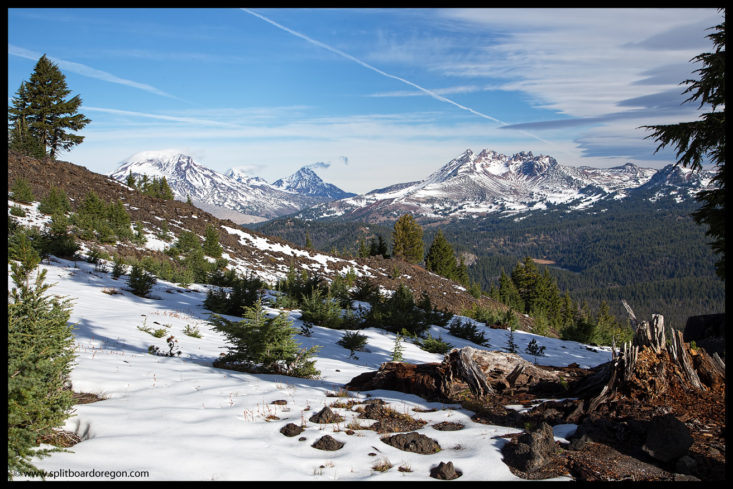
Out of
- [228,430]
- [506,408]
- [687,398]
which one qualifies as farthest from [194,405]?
[687,398]

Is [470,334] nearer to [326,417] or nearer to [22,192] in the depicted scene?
[326,417]

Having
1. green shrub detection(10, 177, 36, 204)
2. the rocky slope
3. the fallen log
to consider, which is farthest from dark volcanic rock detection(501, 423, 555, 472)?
green shrub detection(10, 177, 36, 204)

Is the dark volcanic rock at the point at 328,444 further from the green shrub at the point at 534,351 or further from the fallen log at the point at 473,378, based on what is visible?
the green shrub at the point at 534,351

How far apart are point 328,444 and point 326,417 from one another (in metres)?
0.86

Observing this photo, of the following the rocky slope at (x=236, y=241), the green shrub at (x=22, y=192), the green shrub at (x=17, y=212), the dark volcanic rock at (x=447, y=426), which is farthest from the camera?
the rocky slope at (x=236, y=241)

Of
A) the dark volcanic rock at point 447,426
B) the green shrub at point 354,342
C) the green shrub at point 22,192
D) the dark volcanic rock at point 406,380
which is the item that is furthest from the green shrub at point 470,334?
the green shrub at point 22,192

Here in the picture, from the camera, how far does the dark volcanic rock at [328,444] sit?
4.50 m

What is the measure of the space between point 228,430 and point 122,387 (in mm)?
2353

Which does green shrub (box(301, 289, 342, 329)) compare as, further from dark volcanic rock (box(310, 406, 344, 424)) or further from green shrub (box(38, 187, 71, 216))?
green shrub (box(38, 187, 71, 216))

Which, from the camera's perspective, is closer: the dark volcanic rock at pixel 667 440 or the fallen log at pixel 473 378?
the dark volcanic rock at pixel 667 440

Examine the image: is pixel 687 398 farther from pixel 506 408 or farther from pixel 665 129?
pixel 665 129

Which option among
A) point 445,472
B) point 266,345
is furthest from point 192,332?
point 445,472

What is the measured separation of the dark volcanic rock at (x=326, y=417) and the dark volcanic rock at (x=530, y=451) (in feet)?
7.02

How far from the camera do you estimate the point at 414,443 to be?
178 inches
